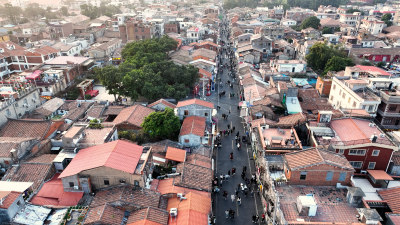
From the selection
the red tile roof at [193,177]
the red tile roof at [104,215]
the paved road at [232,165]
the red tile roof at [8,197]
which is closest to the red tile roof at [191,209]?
the red tile roof at [193,177]

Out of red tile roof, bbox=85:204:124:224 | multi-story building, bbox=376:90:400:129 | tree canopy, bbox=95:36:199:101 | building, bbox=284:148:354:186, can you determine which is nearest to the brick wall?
building, bbox=284:148:354:186

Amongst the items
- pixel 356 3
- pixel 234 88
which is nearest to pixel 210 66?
pixel 234 88

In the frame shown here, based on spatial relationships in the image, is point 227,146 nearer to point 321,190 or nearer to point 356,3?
point 321,190

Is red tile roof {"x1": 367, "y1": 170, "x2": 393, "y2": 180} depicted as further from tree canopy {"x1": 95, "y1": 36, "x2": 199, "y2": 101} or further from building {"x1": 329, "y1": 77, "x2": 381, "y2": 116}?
tree canopy {"x1": 95, "y1": 36, "x2": 199, "y2": 101}

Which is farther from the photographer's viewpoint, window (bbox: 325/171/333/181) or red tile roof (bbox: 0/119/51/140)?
red tile roof (bbox: 0/119/51/140)

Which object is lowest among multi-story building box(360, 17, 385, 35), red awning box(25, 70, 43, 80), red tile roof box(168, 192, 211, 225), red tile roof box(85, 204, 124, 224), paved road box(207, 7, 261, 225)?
paved road box(207, 7, 261, 225)

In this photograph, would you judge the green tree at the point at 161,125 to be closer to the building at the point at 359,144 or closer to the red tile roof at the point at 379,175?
the building at the point at 359,144

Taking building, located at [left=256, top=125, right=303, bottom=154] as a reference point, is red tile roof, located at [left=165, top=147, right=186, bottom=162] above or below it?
below
